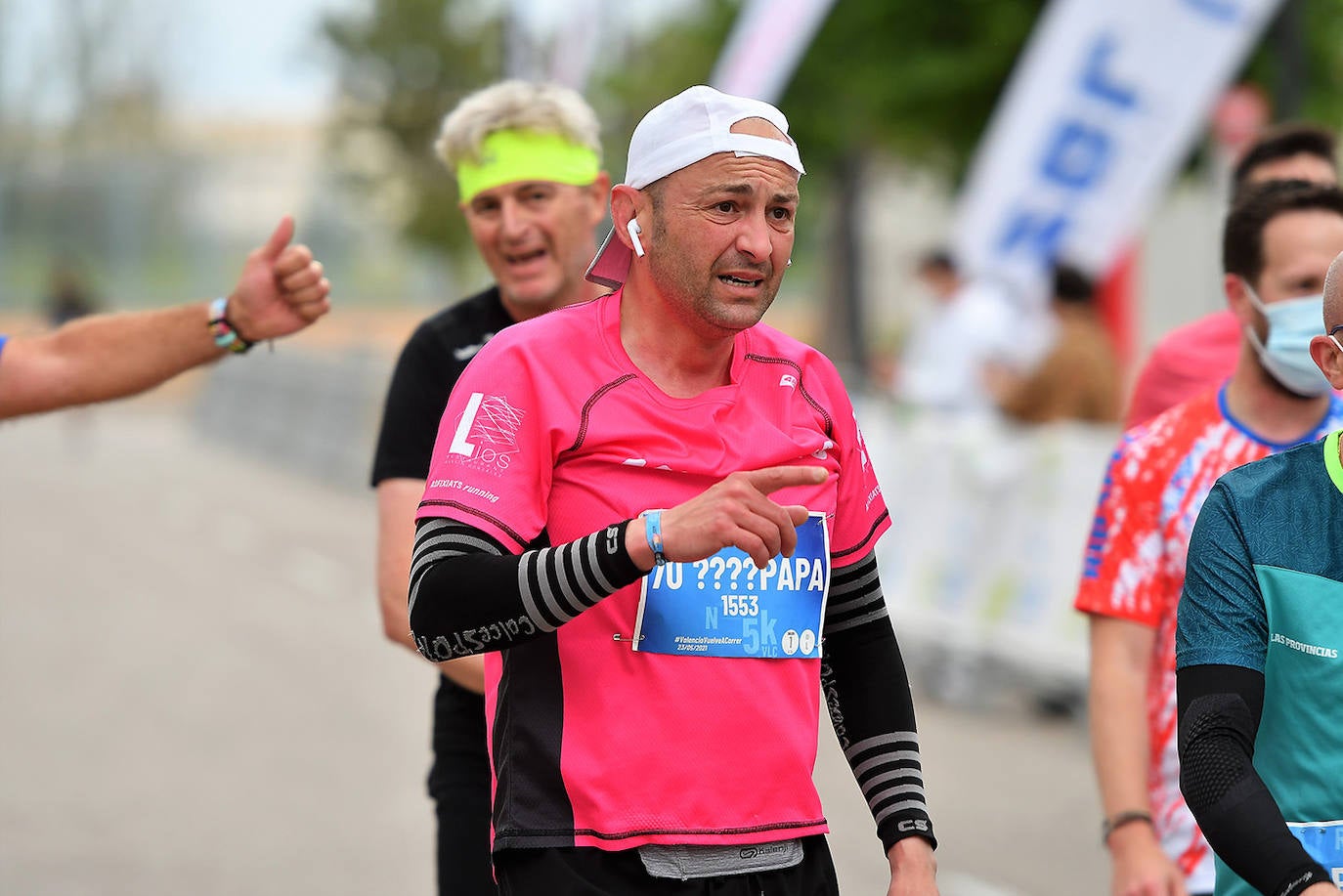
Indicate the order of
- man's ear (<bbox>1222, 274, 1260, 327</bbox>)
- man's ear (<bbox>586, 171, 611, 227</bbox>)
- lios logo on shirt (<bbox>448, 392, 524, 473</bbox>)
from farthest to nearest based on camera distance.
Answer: man's ear (<bbox>586, 171, 611, 227</bbox>) → man's ear (<bbox>1222, 274, 1260, 327</bbox>) → lios logo on shirt (<bbox>448, 392, 524, 473</bbox>)

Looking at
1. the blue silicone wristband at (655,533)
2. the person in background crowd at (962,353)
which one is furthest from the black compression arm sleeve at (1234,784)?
the person in background crowd at (962,353)

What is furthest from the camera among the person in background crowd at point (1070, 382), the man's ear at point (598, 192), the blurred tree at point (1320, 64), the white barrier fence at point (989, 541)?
the blurred tree at point (1320, 64)

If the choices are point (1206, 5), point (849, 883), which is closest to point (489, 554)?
point (849, 883)

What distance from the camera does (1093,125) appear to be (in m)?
12.0

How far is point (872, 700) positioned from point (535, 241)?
150 cm

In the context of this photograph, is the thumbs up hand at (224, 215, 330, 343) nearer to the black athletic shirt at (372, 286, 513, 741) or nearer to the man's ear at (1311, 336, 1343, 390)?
the black athletic shirt at (372, 286, 513, 741)

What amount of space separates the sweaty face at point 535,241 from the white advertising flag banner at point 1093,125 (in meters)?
7.58

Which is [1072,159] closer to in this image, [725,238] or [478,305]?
[478,305]

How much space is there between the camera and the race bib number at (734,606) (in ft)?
9.87

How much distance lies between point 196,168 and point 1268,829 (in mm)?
50551

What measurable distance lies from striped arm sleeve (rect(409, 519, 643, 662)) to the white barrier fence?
22.4ft

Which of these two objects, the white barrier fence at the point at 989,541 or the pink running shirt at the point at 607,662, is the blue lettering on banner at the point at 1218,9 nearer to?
the white barrier fence at the point at 989,541

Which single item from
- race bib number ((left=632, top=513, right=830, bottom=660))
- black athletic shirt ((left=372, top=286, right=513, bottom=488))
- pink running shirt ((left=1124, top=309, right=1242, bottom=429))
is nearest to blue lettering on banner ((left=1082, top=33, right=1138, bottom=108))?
pink running shirt ((left=1124, top=309, right=1242, bottom=429))

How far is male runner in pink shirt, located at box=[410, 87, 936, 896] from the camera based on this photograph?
9.77 feet
